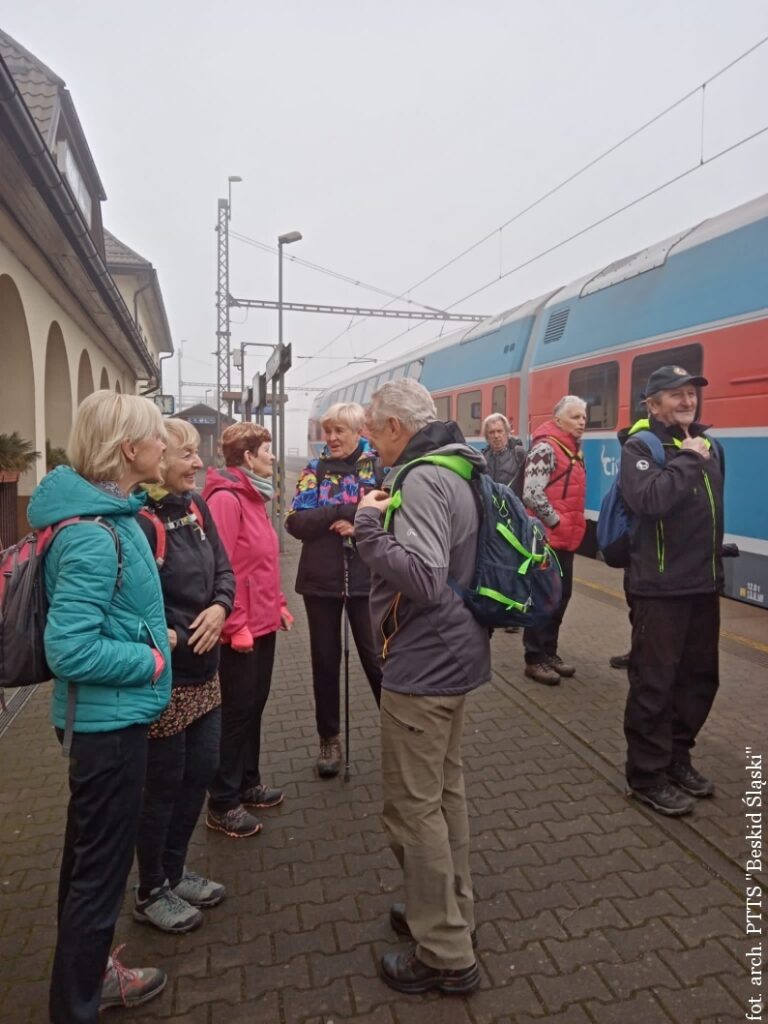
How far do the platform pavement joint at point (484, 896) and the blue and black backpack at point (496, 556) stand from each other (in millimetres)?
1174

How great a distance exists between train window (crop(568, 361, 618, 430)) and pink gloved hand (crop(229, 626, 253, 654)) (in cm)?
691

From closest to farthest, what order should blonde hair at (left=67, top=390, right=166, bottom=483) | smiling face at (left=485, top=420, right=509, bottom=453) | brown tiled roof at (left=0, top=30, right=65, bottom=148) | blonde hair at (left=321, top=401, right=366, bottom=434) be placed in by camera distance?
blonde hair at (left=67, top=390, right=166, bottom=483) < blonde hair at (left=321, top=401, right=366, bottom=434) < smiling face at (left=485, top=420, right=509, bottom=453) < brown tiled roof at (left=0, top=30, right=65, bottom=148)

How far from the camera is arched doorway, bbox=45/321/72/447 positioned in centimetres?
1013

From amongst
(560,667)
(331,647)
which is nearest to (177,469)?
(331,647)

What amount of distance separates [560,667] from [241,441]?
3.15 m

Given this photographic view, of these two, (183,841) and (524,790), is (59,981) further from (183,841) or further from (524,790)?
(524,790)

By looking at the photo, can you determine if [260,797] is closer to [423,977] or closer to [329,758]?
[329,758]

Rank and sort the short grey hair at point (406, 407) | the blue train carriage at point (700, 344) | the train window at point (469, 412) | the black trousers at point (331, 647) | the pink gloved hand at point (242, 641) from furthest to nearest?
the train window at point (469, 412) < the blue train carriage at point (700, 344) < the black trousers at point (331, 647) < the pink gloved hand at point (242, 641) < the short grey hair at point (406, 407)

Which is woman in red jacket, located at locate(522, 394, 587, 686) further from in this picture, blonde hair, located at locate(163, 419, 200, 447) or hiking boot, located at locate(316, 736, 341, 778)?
blonde hair, located at locate(163, 419, 200, 447)

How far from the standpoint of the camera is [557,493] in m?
4.98

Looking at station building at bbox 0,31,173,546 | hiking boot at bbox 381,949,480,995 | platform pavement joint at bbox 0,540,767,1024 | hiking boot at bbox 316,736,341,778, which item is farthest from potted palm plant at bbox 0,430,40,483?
hiking boot at bbox 381,949,480,995

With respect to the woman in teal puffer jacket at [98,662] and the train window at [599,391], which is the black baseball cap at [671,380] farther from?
the train window at [599,391]

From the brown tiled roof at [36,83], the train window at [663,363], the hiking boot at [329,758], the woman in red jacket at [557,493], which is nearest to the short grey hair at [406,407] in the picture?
the hiking boot at [329,758]

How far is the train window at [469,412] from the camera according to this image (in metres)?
13.0
